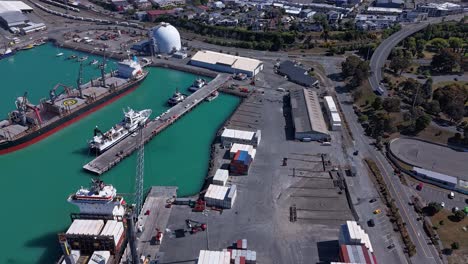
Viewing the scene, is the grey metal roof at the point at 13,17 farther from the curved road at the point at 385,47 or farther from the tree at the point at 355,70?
the curved road at the point at 385,47

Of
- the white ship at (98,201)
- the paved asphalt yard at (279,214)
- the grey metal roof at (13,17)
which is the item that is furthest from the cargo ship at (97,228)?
the grey metal roof at (13,17)

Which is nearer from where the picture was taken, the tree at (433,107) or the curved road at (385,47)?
the tree at (433,107)

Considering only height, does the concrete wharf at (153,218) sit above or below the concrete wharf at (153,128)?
below

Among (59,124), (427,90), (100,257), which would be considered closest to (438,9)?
(427,90)

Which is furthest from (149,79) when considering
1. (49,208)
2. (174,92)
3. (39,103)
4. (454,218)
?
(454,218)

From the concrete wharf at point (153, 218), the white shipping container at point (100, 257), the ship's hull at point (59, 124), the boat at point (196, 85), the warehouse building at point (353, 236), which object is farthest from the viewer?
the boat at point (196, 85)

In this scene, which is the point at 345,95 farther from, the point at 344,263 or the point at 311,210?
the point at 344,263

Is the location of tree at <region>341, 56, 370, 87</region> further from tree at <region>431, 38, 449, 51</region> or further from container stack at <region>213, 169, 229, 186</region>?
container stack at <region>213, 169, 229, 186</region>
